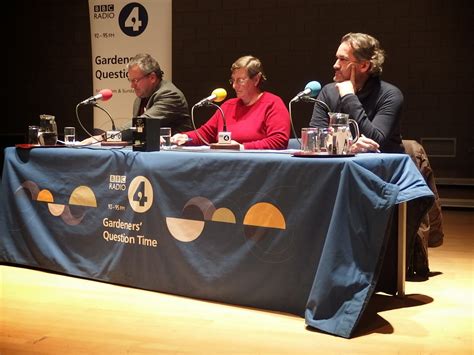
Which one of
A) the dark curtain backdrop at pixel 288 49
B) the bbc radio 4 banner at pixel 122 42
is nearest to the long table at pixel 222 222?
the bbc radio 4 banner at pixel 122 42

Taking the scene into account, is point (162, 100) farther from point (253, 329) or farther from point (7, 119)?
point (7, 119)

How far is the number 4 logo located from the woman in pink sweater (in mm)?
1804

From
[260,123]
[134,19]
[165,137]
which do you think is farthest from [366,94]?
[134,19]

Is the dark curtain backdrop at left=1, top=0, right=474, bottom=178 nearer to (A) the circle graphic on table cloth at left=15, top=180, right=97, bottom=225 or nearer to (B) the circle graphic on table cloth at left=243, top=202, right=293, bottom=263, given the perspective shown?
(A) the circle graphic on table cloth at left=15, top=180, right=97, bottom=225

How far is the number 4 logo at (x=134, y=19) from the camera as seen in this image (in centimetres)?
491

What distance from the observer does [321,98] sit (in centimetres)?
295

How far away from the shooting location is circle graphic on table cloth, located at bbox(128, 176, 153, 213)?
8.79ft

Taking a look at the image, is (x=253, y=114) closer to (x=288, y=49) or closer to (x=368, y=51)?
(x=368, y=51)

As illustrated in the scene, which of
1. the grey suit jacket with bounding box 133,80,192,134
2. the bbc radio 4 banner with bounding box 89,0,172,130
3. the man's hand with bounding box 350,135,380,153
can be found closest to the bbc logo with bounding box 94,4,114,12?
the bbc radio 4 banner with bounding box 89,0,172,130

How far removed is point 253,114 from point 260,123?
0.08 m

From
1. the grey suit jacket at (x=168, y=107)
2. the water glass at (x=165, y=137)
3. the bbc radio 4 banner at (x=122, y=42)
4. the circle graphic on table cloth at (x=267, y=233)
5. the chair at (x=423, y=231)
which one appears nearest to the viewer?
the circle graphic on table cloth at (x=267, y=233)

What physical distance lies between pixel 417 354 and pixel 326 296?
357mm

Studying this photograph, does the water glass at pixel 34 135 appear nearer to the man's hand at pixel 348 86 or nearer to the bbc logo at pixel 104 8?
the man's hand at pixel 348 86

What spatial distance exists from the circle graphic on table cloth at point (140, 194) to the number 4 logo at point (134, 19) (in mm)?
2506
